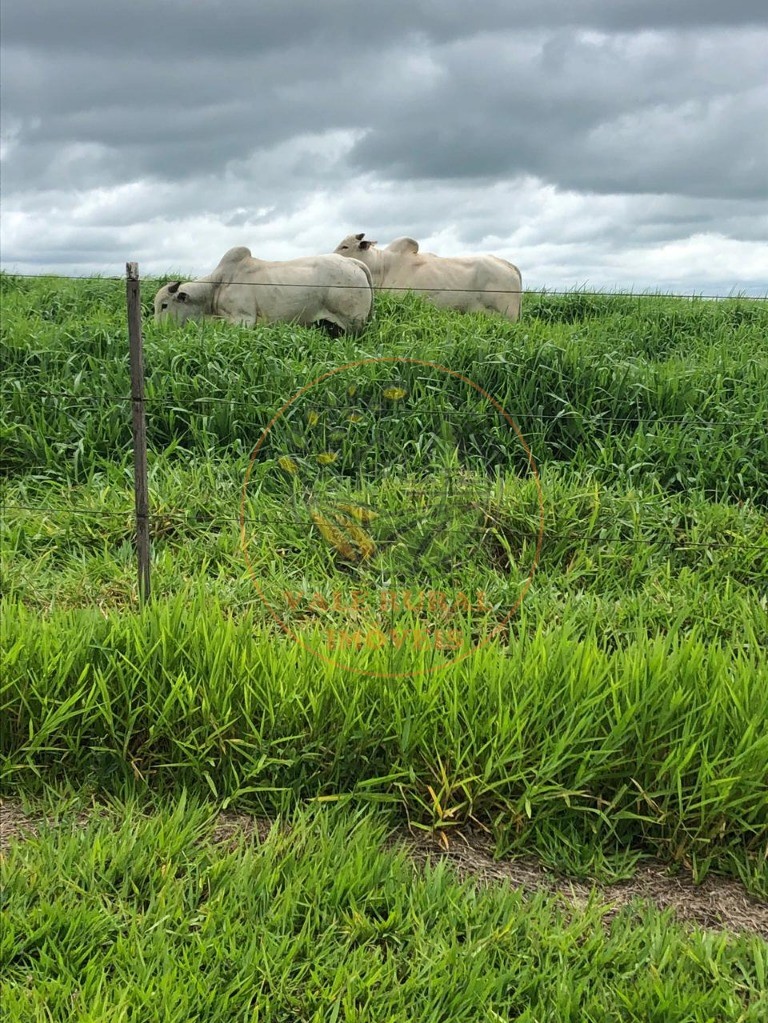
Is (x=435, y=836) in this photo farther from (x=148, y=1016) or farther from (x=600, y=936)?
(x=148, y=1016)

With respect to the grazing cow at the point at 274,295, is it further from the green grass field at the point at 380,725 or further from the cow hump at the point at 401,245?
the green grass field at the point at 380,725

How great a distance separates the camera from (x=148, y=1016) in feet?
6.70

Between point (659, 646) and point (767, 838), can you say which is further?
point (659, 646)

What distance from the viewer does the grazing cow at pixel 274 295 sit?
26.9 ft

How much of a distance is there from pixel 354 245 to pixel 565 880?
28.2ft

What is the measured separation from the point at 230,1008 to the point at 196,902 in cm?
35

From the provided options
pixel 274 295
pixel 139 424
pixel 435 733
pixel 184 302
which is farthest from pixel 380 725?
pixel 184 302

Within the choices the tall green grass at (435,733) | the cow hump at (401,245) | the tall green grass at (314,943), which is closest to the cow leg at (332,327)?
the cow hump at (401,245)

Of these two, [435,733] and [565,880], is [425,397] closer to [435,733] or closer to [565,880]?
[435,733]

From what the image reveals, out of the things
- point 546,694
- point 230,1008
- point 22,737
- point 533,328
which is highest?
point 533,328

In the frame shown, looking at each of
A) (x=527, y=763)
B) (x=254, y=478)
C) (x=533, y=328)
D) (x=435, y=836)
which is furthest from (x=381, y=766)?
(x=533, y=328)

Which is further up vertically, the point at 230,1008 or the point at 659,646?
the point at 659,646

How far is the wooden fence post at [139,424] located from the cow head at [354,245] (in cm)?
A: 699

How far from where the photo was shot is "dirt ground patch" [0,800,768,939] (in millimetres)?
2533
